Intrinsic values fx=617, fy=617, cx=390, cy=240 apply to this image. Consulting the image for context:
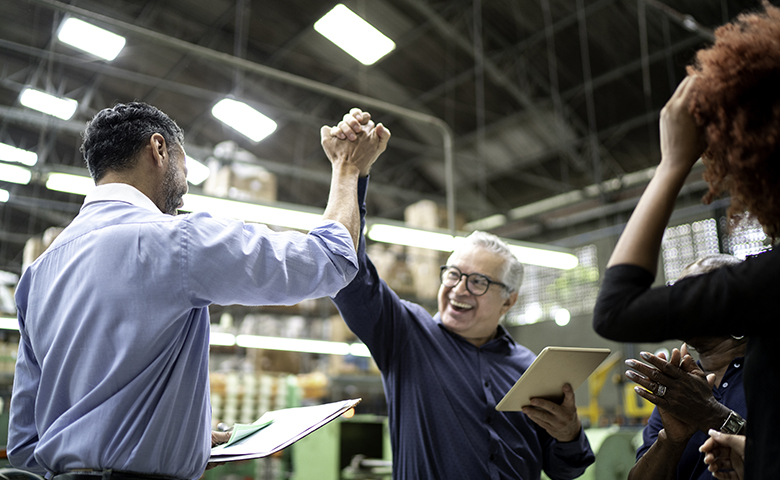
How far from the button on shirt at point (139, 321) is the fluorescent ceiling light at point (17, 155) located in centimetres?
423

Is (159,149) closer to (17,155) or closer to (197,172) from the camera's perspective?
(17,155)

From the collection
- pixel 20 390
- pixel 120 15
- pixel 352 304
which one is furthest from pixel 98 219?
pixel 120 15

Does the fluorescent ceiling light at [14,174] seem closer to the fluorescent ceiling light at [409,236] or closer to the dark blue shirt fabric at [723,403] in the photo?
the fluorescent ceiling light at [409,236]

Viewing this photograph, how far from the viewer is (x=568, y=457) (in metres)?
2.14

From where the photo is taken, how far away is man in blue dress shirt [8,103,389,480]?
3.96 ft

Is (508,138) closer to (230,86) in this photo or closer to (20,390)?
(230,86)

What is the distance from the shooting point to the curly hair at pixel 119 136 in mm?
1440

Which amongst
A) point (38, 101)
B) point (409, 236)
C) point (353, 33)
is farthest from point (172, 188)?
point (353, 33)

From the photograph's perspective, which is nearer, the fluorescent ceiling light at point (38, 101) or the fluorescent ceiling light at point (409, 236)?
the fluorescent ceiling light at point (38, 101)

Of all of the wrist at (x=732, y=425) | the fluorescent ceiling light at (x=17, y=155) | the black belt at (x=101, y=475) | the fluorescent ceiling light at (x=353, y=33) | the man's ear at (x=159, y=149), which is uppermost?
the fluorescent ceiling light at (x=353, y=33)

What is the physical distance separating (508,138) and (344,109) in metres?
3.78

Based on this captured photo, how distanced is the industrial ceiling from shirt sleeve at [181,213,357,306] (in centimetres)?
764

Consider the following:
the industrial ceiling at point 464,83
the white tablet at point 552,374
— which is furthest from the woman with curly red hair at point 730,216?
the industrial ceiling at point 464,83

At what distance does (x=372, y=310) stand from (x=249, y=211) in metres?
4.09
